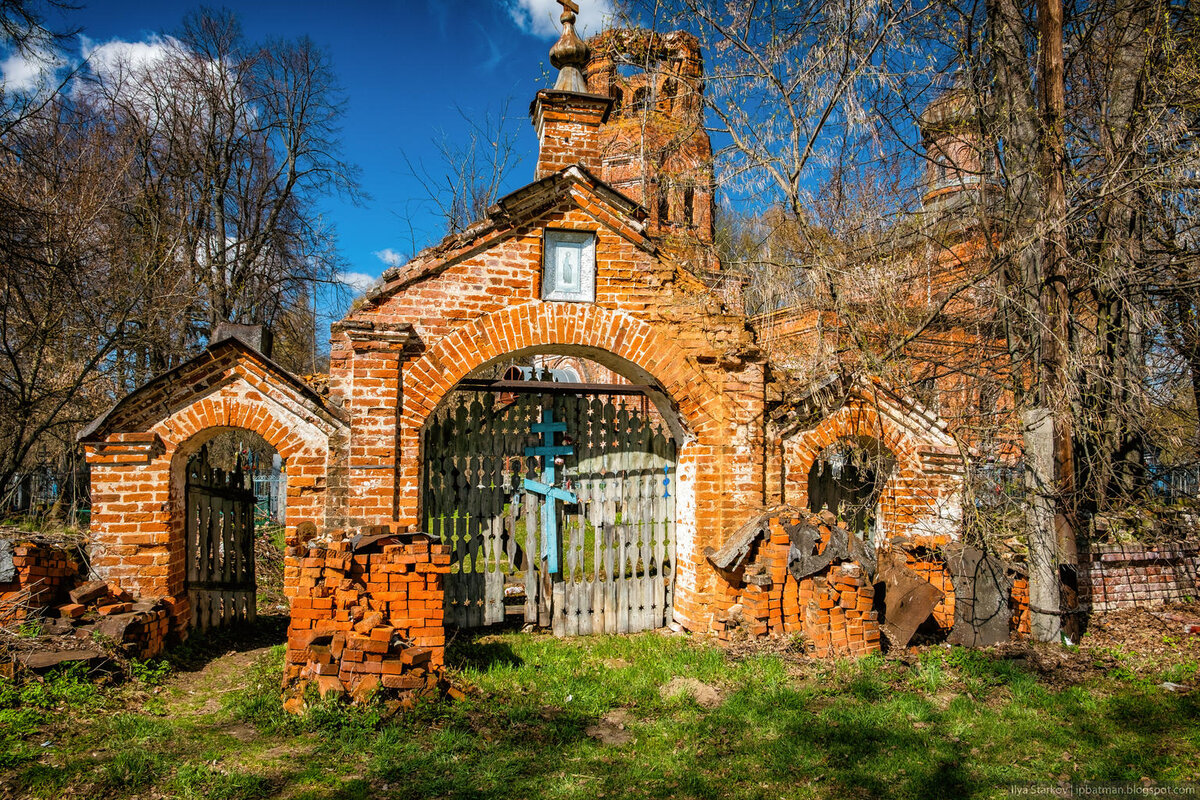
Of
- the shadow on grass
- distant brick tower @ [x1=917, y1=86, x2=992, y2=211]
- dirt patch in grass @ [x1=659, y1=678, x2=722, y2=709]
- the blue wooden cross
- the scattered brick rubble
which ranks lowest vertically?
dirt patch in grass @ [x1=659, y1=678, x2=722, y2=709]

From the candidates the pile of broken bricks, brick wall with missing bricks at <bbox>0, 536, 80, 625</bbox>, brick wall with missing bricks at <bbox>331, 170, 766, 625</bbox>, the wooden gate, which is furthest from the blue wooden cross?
brick wall with missing bricks at <bbox>0, 536, 80, 625</bbox>

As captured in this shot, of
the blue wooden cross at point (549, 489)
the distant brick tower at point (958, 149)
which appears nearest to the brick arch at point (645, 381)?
the blue wooden cross at point (549, 489)

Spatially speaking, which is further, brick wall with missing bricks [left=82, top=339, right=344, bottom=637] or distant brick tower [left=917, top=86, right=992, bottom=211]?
distant brick tower [left=917, top=86, right=992, bottom=211]

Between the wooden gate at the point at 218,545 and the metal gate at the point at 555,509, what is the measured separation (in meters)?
2.24

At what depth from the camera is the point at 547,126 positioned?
788 centimetres

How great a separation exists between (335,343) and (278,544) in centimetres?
648

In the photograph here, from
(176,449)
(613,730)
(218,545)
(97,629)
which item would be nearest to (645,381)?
(613,730)

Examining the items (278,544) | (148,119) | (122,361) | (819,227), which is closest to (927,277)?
(819,227)

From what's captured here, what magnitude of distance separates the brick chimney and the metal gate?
265 centimetres

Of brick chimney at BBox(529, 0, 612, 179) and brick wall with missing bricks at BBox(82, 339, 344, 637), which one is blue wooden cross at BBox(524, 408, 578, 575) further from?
brick chimney at BBox(529, 0, 612, 179)

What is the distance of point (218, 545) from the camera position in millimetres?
7582

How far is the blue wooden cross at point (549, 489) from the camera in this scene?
7.84 metres

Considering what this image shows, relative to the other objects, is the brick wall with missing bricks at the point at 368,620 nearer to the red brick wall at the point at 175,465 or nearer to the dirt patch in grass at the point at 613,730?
the red brick wall at the point at 175,465

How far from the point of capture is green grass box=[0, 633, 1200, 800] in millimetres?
4270
